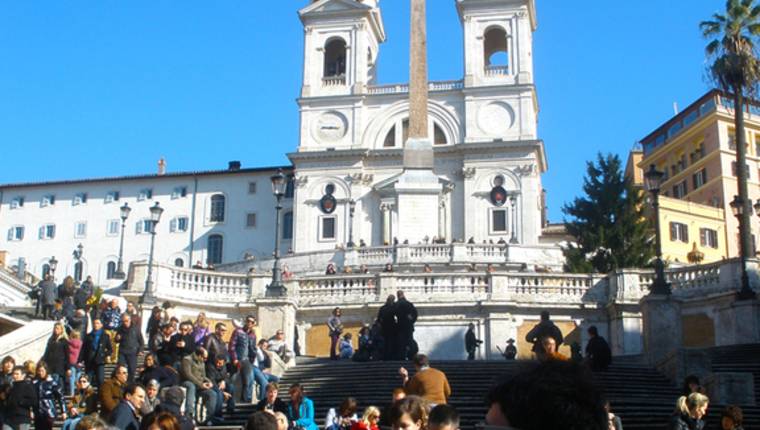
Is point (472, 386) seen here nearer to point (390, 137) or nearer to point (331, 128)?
point (331, 128)

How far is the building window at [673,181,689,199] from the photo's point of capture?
84.4 meters

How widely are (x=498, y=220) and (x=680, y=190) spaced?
24727 mm

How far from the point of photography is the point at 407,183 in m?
59.1

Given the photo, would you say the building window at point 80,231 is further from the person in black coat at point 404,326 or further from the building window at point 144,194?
the person in black coat at point 404,326

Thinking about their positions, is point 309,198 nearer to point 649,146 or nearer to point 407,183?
point 407,183

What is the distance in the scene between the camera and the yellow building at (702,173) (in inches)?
2906

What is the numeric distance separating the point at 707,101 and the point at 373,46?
1071 inches

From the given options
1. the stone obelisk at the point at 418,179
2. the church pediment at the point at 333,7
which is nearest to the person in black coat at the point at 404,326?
the stone obelisk at the point at 418,179

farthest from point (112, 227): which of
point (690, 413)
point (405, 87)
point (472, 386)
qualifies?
point (690, 413)

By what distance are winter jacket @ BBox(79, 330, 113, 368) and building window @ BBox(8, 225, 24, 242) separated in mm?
65927

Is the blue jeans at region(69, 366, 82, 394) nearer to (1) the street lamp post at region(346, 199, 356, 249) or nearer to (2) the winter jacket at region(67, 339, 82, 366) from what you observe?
(2) the winter jacket at region(67, 339, 82, 366)

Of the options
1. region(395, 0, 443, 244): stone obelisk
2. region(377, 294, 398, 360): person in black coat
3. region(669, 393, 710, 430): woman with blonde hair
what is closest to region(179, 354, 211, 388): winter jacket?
region(377, 294, 398, 360): person in black coat

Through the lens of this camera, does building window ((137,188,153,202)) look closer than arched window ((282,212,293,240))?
No

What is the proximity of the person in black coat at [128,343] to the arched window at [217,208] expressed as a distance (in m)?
58.2
